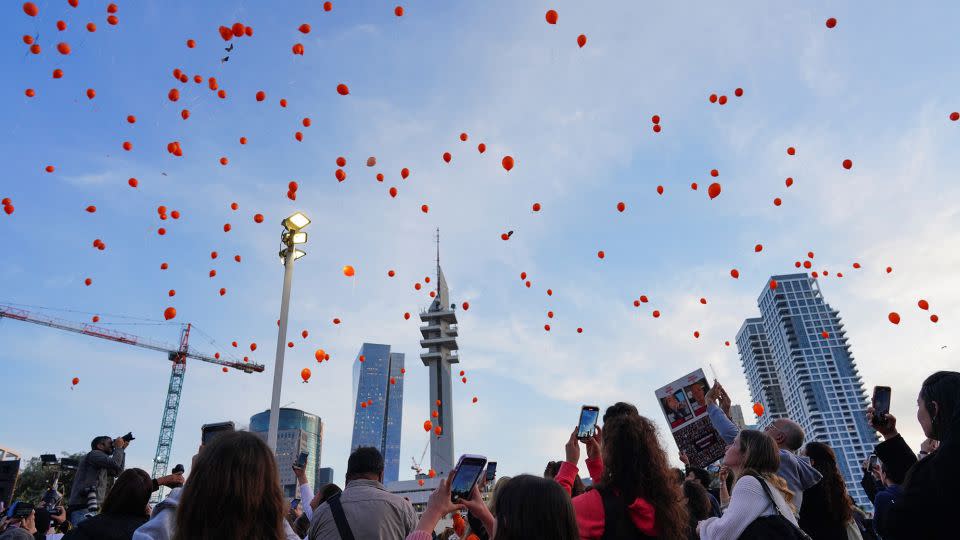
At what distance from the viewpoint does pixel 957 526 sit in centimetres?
257

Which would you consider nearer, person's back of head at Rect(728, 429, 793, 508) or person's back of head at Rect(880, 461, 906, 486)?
person's back of head at Rect(728, 429, 793, 508)

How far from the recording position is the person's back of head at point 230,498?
216 cm

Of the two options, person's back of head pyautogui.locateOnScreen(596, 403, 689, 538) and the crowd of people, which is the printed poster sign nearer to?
the crowd of people

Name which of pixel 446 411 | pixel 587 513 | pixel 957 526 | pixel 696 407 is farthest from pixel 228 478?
pixel 446 411

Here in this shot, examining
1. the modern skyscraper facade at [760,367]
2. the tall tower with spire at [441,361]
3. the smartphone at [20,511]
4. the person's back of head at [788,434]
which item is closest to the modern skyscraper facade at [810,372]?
the modern skyscraper facade at [760,367]

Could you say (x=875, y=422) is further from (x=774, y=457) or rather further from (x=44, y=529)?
(x=44, y=529)

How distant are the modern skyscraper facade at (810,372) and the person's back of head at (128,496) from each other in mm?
130599

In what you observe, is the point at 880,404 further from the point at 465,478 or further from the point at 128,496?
the point at 128,496

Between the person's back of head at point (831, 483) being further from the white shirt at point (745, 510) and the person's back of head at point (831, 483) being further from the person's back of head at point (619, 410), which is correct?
the person's back of head at point (619, 410)

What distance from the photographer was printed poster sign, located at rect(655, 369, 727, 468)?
608 centimetres

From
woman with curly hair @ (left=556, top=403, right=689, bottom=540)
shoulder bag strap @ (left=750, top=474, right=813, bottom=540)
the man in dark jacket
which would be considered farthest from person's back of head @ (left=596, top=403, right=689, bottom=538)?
the man in dark jacket

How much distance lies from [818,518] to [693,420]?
191 cm

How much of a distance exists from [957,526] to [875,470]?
426 centimetres

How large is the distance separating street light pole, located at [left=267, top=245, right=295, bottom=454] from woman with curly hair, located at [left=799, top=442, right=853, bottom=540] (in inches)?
254
